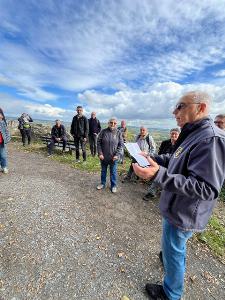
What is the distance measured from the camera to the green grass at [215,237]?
4.50 metres

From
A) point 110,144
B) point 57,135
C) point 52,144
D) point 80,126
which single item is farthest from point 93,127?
point 110,144

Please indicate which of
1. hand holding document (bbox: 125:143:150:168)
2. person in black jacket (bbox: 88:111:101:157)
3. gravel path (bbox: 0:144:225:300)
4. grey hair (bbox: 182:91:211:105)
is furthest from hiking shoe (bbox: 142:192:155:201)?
person in black jacket (bbox: 88:111:101:157)

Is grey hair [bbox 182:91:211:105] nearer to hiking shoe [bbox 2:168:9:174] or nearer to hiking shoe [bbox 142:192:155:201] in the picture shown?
hiking shoe [bbox 142:192:155:201]

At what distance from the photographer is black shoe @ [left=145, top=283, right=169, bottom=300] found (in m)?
2.98

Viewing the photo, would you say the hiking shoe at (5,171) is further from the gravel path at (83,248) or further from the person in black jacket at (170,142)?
the person in black jacket at (170,142)

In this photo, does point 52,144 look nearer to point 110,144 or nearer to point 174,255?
point 110,144

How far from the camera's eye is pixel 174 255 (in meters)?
2.54

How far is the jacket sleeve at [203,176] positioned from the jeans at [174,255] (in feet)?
2.61

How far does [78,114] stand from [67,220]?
6308 millimetres

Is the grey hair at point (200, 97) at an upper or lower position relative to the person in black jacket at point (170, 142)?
upper

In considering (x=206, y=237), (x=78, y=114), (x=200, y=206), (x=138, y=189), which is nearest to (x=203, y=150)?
(x=200, y=206)

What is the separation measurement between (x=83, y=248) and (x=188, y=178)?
315cm

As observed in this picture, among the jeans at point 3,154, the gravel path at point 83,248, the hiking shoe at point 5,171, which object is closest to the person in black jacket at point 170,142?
the gravel path at point 83,248

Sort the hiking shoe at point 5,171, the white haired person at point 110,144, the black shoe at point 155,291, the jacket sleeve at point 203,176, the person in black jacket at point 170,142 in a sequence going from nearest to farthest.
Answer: the jacket sleeve at point 203,176
the black shoe at point 155,291
the person in black jacket at point 170,142
the white haired person at point 110,144
the hiking shoe at point 5,171
